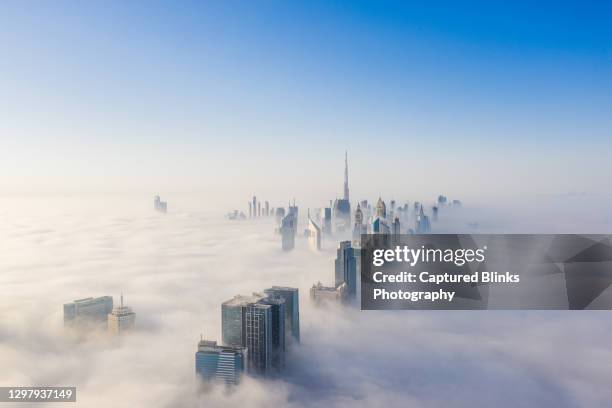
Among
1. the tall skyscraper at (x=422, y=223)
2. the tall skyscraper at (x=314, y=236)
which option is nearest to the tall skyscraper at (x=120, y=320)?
the tall skyscraper at (x=314, y=236)

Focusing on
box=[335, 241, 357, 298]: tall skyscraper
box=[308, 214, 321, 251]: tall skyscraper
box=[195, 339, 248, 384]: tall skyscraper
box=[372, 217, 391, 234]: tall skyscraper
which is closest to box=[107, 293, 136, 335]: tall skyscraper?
box=[195, 339, 248, 384]: tall skyscraper

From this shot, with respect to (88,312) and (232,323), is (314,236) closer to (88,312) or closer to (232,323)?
(232,323)

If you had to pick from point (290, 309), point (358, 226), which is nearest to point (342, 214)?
point (358, 226)

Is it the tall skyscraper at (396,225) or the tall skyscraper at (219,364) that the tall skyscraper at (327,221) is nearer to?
the tall skyscraper at (396,225)

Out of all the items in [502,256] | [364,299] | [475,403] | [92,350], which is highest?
[502,256]

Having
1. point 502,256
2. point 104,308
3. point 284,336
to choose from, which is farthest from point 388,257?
point 104,308

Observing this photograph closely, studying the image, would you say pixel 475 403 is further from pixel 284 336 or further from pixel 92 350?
pixel 92 350
